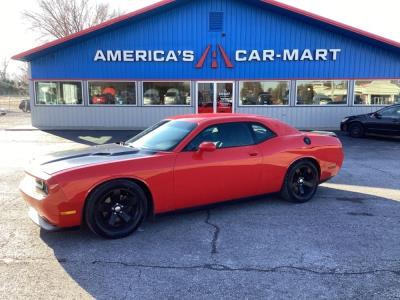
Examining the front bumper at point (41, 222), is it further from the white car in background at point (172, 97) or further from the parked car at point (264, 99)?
the parked car at point (264, 99)

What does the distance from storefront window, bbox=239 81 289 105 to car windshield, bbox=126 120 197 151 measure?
11.7 meters

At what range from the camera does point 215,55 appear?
16.4 meters

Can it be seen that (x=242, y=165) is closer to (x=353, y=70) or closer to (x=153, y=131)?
(x=153, y=131)

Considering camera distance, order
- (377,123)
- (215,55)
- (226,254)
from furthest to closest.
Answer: (215,55) → (377,123) → (226,254)

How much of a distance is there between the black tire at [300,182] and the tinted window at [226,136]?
0.92 metres

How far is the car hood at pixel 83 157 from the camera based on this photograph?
4.27m

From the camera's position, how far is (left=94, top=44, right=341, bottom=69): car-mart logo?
16.3 m

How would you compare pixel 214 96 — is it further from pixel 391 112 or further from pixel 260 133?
pixel 260 133

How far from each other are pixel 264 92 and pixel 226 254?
13702mm

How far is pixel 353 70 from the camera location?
642 inches

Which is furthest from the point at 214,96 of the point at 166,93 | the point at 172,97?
the point at 166,93

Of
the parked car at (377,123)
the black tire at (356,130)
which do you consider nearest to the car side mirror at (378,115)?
the parked car at (377,123)

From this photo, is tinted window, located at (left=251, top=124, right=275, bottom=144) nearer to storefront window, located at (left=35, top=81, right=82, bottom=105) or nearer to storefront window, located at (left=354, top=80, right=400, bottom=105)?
storefront window, located at (left=354, top=80, right=400, bottom=105)

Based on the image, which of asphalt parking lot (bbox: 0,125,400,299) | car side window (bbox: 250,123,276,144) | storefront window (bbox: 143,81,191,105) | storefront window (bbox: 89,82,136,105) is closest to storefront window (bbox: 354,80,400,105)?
storefront window (bbox: 143,81,191,105)
